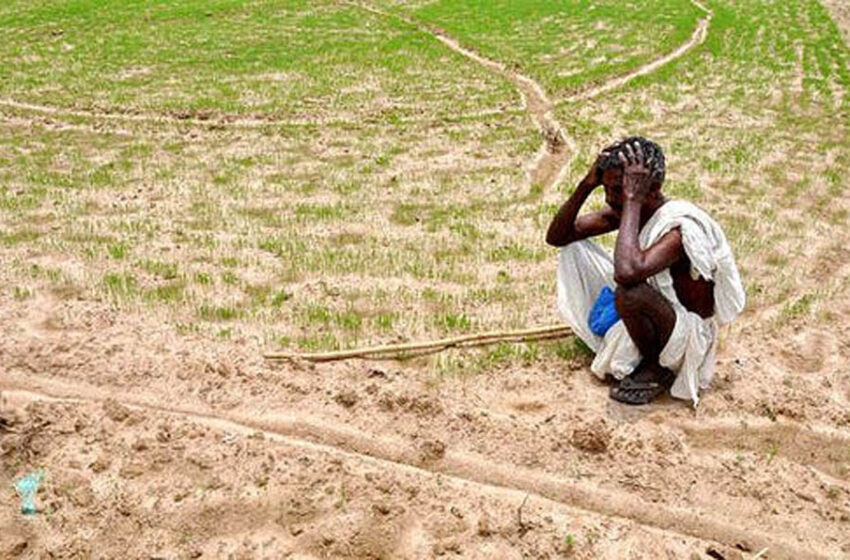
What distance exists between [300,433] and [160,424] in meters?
0.94

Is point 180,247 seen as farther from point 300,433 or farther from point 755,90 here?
point 755,90

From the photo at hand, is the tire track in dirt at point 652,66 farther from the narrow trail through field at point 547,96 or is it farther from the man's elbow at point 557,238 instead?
the man's elbow at point 557,238

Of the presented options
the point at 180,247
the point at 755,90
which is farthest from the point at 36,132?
the point at 755,90

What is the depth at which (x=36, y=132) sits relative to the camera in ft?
42.7

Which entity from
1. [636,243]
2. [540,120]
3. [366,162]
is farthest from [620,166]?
[540,120]

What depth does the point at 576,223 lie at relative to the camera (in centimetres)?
569

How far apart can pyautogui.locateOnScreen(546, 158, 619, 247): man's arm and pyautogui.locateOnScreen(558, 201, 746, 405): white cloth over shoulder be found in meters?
0.07

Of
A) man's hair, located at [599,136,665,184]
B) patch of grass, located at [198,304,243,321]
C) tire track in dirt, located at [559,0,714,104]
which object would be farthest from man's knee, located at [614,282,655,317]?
tire track in dirt, located at [559,0,714,104]

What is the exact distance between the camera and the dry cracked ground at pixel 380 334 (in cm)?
454

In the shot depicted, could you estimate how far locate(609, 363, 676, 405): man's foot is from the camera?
546 centimetres

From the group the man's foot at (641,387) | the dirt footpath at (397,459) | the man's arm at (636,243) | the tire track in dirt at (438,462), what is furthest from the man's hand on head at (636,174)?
the tire track in dirt at (438,462)

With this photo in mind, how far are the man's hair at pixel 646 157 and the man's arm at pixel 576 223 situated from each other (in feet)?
1.20

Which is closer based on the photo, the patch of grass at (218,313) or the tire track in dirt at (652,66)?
the patch of grass at (218,313)

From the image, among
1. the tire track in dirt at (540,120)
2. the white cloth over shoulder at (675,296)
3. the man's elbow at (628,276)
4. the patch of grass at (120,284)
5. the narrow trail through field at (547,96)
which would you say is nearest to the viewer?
the man's elbow at (628,276)
